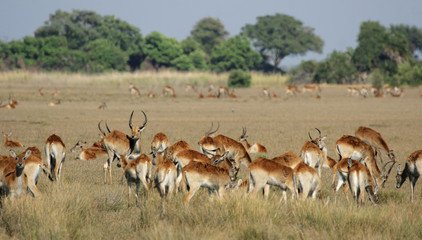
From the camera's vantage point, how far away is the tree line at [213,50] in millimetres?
57344

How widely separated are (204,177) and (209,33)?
86.8m

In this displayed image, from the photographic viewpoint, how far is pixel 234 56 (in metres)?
77.1

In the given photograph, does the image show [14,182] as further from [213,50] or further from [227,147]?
[213,50]

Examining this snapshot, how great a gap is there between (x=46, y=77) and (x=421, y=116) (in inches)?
1294

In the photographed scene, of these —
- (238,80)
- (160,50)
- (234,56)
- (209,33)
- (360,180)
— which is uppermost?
(209,33)

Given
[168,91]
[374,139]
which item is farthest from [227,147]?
[168,91]

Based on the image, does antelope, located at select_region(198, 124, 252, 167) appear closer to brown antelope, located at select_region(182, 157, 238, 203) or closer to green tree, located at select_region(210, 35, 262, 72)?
brown antelope, located at select_region(182, 157, 238, 203)

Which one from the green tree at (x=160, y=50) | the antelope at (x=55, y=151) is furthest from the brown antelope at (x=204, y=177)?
the green tree at (x=160, y=50)

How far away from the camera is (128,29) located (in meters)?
78.9

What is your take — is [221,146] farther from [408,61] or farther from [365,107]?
[408,61]

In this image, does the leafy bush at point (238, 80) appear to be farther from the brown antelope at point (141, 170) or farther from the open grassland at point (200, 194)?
the brown antelope at point (141, 170)

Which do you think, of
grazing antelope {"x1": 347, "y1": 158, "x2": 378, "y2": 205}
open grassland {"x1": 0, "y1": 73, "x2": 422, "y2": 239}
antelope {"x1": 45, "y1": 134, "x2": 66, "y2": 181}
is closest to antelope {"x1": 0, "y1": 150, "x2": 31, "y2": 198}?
open grassland {"x1": 0, "y1": 73, "x2": 422, "y2": 239}

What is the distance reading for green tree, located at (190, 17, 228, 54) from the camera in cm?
9331

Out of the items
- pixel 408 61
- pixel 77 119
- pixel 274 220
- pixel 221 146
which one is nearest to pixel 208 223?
pixel 274 220
